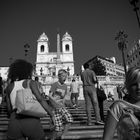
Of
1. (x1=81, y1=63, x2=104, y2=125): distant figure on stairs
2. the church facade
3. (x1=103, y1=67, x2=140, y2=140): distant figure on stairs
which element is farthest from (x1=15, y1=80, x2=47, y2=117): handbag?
the church facade

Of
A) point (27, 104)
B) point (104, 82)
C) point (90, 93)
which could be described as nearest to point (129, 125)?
point (27, 104)

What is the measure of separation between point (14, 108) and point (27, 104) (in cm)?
25

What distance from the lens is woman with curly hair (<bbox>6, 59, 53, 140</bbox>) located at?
2.15m

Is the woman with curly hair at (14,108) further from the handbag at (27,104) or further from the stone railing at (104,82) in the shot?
the stone railing at (104,82)

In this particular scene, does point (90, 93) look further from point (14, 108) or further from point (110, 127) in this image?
point (110, 127)

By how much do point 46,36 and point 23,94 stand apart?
3153 inches

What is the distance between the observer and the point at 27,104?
2201 mm

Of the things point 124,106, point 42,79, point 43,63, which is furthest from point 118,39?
point 43,63

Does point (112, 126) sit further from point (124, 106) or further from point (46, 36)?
point (46, 36)

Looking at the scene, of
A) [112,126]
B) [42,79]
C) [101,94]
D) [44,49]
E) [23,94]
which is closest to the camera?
[112,126]

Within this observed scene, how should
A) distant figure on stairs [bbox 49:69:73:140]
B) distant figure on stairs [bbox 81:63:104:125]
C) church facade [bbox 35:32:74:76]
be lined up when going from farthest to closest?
1. church facade [bbox 35:32:74:76]
2. distant figure on stairs [bbox 81:63:104:125]
3. distant figure on stairs [bbox 49:69:73:140]

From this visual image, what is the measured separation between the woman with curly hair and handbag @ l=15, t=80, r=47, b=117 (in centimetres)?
6

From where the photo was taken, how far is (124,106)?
1375 mm

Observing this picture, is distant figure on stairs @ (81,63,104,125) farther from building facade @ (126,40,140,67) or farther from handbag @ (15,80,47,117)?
building facade @ (126,40,140,67)
